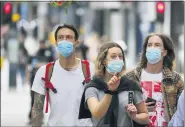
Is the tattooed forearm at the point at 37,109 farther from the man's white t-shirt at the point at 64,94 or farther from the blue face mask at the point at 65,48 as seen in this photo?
the blue face mask at the point at 65,48

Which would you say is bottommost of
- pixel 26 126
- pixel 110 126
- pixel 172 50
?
pixel 26 126

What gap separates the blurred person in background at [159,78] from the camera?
7.47 metres

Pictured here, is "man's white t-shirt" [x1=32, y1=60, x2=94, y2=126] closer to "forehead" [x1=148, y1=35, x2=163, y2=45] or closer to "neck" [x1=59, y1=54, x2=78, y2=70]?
"neck" [x1=59, y1=54, x2=78, y2=70]

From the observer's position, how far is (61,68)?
7.25 m

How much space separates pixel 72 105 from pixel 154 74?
1.04 m

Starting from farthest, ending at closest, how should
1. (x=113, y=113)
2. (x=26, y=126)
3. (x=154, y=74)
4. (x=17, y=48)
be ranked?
1. (x=17, y=48)
2. (x=26, y=126)
3. (x=154, y=74)
4. (x=113, y=113)

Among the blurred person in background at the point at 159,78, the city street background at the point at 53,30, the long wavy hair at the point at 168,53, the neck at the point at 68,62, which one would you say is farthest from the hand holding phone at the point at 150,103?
the city street background at the point at 53,30

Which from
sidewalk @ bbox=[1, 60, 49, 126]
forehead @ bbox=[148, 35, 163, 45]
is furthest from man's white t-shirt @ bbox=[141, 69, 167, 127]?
sidewalk @ bbox=[1, 60, 49, 126]

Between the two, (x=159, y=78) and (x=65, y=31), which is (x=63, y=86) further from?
(x=159, y=78)

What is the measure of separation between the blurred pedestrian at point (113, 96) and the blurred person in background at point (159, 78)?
1.16 m

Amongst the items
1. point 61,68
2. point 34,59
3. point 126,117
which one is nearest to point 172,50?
point 61,68

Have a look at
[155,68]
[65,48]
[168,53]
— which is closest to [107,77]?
[65,48]

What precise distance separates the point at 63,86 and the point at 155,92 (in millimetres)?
966

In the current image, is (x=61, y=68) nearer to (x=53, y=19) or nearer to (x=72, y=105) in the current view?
(x=72, y=105)
